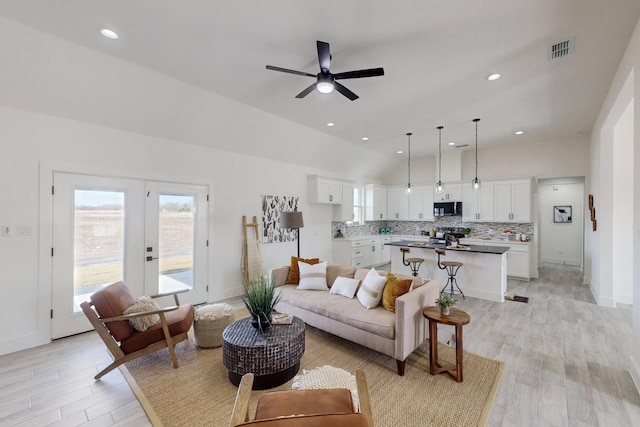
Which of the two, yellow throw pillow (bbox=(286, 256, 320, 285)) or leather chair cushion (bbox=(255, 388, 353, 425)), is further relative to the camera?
yellow throw pillow (bbox=(286, 256, 320, 285))

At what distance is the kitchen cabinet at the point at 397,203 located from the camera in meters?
8.52

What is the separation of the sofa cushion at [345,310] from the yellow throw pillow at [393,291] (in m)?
0.07

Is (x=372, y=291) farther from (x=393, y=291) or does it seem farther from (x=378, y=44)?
(x=378, y=44)

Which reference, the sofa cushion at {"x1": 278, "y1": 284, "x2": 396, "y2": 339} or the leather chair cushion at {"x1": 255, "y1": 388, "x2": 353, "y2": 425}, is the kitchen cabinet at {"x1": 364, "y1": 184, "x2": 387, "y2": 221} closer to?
the sofa cushion at {"x1": 278, "y1": 284, "x2": 396, "y2": 339}

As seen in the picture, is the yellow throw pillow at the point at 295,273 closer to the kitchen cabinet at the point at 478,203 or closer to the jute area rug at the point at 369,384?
the jute area rug at the point at 369,384

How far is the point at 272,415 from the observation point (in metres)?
1.47

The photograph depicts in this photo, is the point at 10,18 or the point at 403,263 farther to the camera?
the point at 403,263

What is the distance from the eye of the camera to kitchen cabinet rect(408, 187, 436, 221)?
7999 millimetres

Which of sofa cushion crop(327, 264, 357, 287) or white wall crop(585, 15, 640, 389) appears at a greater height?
white wall crop(585, 15, 640, 389)

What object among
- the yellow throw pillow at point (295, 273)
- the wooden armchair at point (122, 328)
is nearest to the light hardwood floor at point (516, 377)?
the wooden armchair at point (122, 328)

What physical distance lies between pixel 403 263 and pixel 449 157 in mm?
3679

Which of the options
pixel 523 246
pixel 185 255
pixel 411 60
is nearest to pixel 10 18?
pixel 185 255

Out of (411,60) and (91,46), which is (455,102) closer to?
(411,60)

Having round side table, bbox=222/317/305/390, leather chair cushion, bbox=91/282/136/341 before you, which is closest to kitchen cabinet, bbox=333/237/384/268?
round side table, bbox=222/317/305/390
